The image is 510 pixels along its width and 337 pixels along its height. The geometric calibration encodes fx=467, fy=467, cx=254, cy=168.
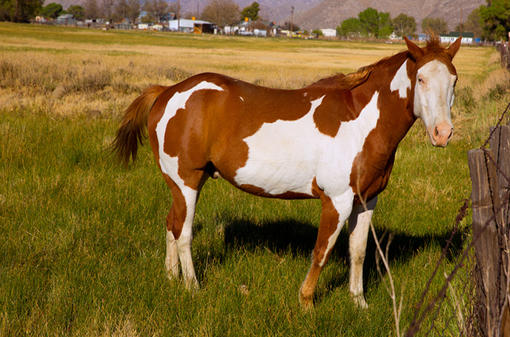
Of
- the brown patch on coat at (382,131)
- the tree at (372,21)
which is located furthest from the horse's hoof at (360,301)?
the tree at (372,21)

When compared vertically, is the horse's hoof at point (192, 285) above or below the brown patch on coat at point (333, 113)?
below

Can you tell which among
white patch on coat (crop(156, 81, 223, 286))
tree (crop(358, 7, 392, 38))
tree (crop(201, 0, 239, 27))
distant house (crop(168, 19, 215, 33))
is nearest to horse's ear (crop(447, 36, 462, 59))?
white patch on coat (crop(156, 81, 223, 286))

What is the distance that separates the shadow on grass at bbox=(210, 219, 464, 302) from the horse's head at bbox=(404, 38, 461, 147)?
184 centimetres

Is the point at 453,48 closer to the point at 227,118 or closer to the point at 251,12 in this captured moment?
the point at 227,118

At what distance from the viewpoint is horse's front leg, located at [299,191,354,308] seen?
3432 millimetres

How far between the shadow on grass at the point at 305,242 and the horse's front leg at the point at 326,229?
0.68 m

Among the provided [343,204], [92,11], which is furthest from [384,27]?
[343,204]

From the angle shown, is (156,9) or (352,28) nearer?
(352,28)

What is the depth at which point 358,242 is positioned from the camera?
3.83 meters

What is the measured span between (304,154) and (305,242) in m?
1.90

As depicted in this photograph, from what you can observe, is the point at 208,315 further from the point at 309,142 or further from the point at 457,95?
the point at 457,95

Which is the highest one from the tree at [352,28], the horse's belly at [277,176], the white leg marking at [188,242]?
the tree at [352,28]

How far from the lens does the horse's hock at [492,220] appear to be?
232cm

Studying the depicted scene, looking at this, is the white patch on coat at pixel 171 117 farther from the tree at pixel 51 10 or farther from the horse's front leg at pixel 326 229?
the tree at pixel 51 10
